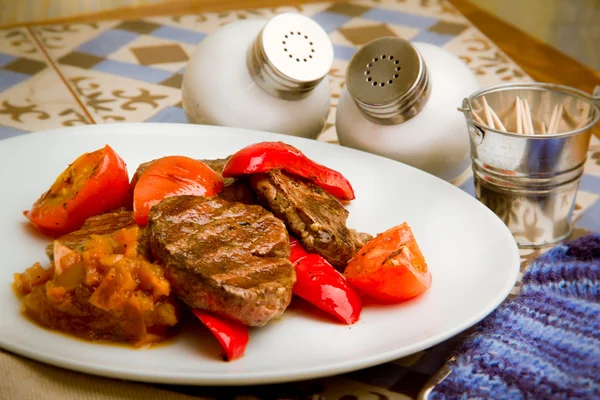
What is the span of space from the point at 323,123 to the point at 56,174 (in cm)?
80

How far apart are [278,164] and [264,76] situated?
0.50 meters

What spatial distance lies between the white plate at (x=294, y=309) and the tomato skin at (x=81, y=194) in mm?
52

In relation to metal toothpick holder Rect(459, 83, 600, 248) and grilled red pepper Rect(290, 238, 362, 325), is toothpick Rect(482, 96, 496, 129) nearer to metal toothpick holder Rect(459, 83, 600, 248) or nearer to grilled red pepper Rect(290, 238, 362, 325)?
metal toothpick holder Rect(459, 83, 600, 248)

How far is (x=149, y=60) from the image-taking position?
305 cm

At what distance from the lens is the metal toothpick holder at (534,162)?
73.1 inches

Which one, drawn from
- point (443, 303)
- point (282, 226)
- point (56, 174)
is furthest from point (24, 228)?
point (443, 303)

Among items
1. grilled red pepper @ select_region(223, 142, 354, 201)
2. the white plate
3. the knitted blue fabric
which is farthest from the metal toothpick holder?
grilled red pepper @ select_region(223, 142, 354, 201)

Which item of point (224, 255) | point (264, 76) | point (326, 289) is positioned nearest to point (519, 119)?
point (264, 76)

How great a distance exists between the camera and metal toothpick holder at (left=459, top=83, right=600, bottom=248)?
6.09ft

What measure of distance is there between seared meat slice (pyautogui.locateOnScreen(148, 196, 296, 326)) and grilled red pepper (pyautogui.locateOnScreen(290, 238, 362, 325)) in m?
0.06

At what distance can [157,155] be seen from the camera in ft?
6.87

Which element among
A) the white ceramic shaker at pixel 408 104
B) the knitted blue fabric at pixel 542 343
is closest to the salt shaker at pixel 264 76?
the white ceramic shaker at pixel 408 104

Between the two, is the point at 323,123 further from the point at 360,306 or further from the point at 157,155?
the point at 360,306

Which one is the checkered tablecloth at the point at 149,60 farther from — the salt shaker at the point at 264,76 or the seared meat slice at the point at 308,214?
the seared meat slice at the point at 308,214
